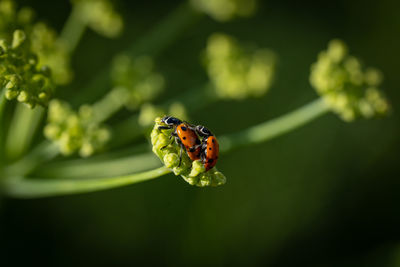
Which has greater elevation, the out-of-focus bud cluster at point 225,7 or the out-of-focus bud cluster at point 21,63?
the out-of-focus bud cluster at point 225,7

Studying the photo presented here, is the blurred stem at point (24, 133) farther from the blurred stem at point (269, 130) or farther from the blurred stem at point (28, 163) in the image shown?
the blurred stem at point (269, 130)

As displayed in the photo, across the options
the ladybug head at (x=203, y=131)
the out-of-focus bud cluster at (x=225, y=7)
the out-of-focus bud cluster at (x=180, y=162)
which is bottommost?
the out-of-focus bud cluster at (x=180, y=162)

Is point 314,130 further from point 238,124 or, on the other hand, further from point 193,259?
point 193,259

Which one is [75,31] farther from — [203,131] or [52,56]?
[203,131]

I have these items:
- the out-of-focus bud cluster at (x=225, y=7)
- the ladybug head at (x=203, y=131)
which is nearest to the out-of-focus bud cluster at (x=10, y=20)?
the ladybug head at (x=203, y=131)

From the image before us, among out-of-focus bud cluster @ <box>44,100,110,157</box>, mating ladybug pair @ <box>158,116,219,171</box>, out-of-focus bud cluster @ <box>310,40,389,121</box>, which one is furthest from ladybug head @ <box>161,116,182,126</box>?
out-of-focus bud cluster @ <box>310,40,389,121</box>

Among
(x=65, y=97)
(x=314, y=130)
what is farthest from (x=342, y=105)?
(x=65, y=97)

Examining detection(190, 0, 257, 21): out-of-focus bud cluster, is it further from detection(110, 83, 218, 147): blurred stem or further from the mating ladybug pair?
the mating ladybug pair
